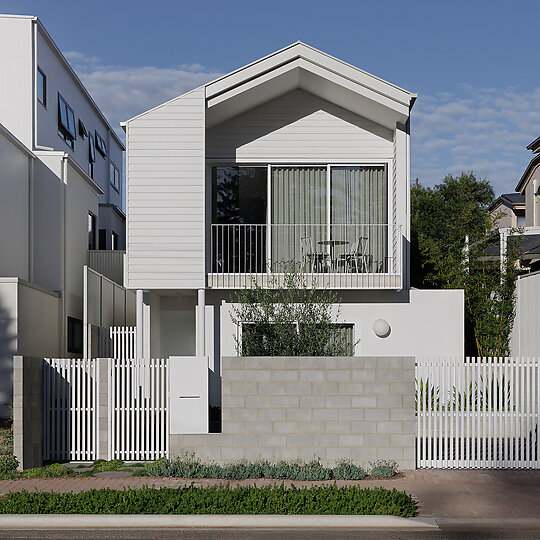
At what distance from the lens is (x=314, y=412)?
12156mm

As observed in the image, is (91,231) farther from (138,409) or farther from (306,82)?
(138,409)

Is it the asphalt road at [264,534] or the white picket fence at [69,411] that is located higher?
the white picket fence at [69,411]

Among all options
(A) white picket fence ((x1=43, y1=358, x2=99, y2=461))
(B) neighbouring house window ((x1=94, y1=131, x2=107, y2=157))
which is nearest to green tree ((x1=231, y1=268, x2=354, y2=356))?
(A) white picket fence ((x1=43, y1=358, x2=99, y2=461))

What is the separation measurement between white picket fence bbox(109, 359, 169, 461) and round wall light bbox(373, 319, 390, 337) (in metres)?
5.49

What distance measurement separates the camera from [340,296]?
16.9 m

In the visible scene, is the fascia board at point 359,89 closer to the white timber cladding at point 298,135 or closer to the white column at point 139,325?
the white timber cladding at point 298,135

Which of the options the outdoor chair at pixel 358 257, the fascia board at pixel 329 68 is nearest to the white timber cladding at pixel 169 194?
the fascia board at pixel 329 68

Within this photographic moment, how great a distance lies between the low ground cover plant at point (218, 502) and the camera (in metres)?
9.25

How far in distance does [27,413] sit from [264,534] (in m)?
5.04

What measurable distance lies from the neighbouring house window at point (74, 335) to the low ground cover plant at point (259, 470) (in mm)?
8579

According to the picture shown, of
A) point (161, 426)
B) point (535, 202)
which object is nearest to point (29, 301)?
point (161, 426)

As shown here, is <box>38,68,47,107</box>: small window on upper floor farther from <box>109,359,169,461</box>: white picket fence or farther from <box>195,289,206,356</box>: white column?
<box>109,359,169,461</box>: white picket fence

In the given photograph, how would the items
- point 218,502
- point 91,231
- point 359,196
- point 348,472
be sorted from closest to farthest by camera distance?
point 218,502 < point 348,472 < point 359,196 < point 91,231

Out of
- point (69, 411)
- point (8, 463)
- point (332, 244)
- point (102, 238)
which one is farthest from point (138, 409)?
point (102, 238)
